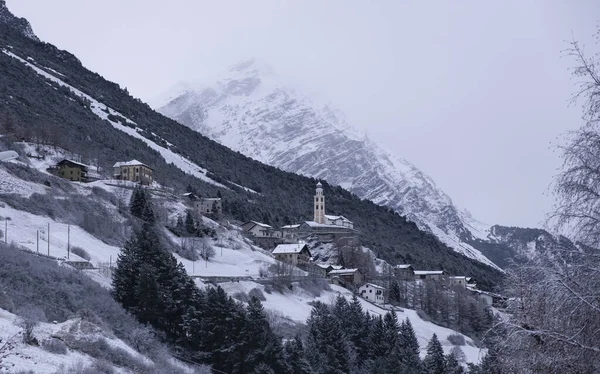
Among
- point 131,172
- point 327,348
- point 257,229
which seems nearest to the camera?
point 327,348

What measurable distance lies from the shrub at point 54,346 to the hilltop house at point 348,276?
62220 mm

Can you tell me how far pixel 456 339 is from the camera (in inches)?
2616

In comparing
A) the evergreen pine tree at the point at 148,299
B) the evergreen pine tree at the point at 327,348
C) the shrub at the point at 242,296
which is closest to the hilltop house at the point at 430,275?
the shrub at the point at 242,296

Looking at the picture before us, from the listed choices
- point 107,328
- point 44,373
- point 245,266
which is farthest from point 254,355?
point 245,266

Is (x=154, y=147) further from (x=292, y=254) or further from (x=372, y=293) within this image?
(x=372, y=293)

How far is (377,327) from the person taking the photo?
4716cm

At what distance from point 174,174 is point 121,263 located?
79.5 metres

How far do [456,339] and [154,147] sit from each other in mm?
85172

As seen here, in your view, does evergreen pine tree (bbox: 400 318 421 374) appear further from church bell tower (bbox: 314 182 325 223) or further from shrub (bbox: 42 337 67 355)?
church bell tower (bbox: 314 182 325 223)

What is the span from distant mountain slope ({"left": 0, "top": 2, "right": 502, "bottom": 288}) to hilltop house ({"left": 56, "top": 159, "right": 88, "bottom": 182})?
37.1 ft

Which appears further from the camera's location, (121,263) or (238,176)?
(238,176)

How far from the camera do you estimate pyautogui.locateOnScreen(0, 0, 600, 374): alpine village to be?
846cm

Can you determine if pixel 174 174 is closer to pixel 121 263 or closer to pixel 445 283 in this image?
pixel 445 283

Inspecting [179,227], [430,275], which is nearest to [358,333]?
[179,227]
